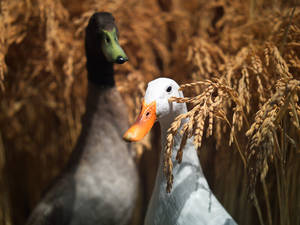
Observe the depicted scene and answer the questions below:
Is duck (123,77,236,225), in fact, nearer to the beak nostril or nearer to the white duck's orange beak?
the white duck's orange beak

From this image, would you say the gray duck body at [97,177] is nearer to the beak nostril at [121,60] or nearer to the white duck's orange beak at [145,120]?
the beak nostril at [121,60]

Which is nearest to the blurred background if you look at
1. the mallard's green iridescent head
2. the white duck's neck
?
the white duck's neck

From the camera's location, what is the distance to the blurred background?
2.61ft

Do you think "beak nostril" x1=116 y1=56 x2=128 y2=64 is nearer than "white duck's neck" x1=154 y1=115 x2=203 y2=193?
No

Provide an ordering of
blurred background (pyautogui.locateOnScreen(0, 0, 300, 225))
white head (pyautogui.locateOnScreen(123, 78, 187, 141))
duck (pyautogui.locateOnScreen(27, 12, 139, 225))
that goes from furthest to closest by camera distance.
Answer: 1. duck (pyautogui.locateOnScreen(27, 12, 139, 225))
2. blurred background (pyautogui.locateOnScreen(0, 0, 300, 225))
3. white head (pyautogui.locateOnScreen(123, 78, 187, 141))

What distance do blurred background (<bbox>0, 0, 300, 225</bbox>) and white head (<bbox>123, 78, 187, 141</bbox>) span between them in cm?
17

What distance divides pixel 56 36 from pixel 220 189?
2.48 ft

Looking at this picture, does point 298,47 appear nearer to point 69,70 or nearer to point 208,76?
point 208,76

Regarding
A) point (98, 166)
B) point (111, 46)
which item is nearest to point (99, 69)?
point (111, 46)

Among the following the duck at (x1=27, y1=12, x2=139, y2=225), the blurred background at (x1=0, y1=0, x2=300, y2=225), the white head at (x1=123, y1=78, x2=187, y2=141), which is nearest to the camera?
the white head at (x1=123, y1=78, x2=187, y2=141)

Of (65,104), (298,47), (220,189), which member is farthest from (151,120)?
(65,104)

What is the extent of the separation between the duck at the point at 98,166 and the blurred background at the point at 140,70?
0.36 ft

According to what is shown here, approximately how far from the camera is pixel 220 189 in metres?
0.85

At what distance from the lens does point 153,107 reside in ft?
2.03
